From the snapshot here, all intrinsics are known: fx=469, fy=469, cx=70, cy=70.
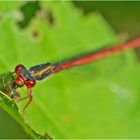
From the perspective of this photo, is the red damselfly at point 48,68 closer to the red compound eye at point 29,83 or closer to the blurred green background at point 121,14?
the red compound eye at point 29,83

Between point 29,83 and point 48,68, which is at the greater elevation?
point 48,68

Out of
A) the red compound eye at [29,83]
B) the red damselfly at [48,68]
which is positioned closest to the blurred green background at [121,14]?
the red damselfly at [48,68]

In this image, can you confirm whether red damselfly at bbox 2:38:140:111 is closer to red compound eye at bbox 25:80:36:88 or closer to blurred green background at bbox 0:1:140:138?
red compound eye at bbox 25:80:36:88

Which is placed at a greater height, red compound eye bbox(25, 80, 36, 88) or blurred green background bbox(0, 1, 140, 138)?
blurred green background bbox(0, 1, 140, 138)

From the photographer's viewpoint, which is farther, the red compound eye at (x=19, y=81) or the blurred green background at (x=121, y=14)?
the blurred green background at (x=121, y=14)

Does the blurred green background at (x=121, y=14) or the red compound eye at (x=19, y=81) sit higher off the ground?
the blurred green background at (x=121, y=14)

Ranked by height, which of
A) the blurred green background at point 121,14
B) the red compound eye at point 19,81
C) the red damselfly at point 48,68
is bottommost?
the red compound eye at point 19,81

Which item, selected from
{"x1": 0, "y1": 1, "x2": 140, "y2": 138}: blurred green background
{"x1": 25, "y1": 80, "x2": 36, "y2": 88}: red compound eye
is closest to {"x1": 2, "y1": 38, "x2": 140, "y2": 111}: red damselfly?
{"x1": 25, "y1": 80, "x2": 36, "y2": 88}: red compound eye

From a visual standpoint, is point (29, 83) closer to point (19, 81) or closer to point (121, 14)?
point (19, 81)

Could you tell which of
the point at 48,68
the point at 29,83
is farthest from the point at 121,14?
the point at 29,83
